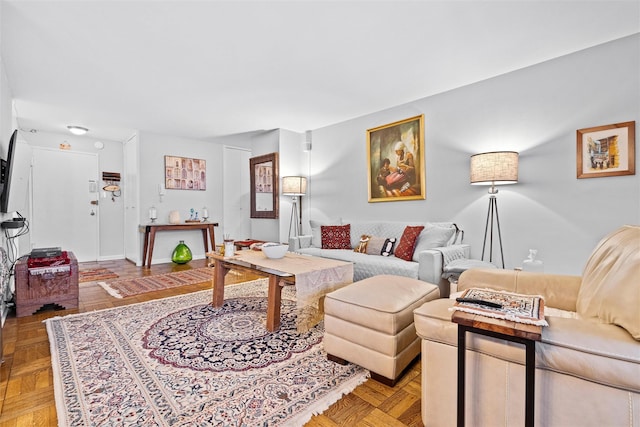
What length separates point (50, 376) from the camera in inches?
68.7

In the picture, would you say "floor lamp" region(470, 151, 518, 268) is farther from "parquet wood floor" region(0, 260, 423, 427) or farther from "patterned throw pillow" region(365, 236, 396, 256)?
"parquet wood floor" region(0, 260, 423, 427)

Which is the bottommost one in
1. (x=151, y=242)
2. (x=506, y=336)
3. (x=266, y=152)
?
(x=151, y=242)

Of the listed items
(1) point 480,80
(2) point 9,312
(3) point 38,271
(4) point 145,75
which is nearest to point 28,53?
(4) point 145,75

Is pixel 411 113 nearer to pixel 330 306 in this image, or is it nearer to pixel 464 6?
pixel 464 6

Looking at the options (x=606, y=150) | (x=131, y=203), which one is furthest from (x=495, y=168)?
(x=131, y=203)

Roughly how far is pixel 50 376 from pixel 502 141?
406cm

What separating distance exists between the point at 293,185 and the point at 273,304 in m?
2.82

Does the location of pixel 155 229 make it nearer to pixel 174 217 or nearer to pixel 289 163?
pixel 174 217

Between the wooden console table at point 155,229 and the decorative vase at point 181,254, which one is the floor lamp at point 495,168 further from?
the decorative vase at point 181,254

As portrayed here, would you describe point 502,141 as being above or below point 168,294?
above

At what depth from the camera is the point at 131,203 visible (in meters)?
5.73

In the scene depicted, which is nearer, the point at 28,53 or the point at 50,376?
the point at 50,376

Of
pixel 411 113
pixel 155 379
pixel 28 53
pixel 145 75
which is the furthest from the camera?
pixel 411 113

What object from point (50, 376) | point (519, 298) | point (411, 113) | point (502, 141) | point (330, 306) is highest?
point (411, 113)
